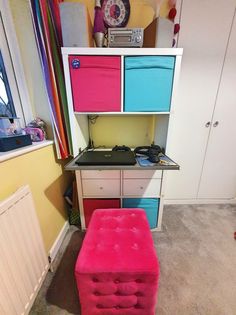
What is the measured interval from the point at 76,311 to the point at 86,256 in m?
0.47

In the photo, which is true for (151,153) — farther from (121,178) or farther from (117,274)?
(117,274)

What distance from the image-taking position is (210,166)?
1847mm

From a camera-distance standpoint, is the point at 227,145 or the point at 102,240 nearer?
the point at 102,240

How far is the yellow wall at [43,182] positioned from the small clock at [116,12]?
4.10 feet

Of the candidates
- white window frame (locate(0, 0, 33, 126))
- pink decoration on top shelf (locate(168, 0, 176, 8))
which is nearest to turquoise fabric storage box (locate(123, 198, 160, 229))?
white window frame (locate(0, 0, 33, 126))

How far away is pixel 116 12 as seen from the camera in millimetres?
1273

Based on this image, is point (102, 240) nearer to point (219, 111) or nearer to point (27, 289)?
point (27, 289)

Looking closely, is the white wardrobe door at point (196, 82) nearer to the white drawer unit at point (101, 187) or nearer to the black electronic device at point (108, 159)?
the black electronic device at point (108, 159)

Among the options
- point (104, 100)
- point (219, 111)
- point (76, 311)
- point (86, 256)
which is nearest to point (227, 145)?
point (219, 111)

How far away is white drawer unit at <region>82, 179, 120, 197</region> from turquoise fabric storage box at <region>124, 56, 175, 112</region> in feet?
2.28

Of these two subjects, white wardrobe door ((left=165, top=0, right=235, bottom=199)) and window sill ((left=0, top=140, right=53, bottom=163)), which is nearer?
window sill ((left=0, top=140, right=53, bottom=163))

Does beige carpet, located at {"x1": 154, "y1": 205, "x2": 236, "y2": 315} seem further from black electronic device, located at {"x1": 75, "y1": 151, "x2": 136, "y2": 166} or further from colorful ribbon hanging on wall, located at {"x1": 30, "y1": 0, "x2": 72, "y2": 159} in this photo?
colorful ribbon hanging on wall, located at {"x1": 30, "y1": 0, "x2": 72, "y2": 159}

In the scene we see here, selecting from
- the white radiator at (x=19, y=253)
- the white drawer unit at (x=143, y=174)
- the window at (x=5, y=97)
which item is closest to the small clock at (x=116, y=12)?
the window at (x=5, y=97)

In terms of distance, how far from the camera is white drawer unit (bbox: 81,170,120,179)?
1.36m
